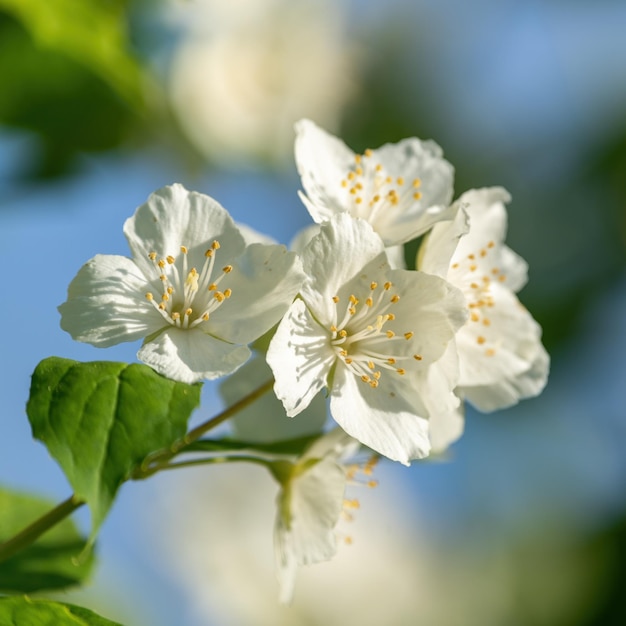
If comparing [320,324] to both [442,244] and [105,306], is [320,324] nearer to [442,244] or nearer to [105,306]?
[442,244]

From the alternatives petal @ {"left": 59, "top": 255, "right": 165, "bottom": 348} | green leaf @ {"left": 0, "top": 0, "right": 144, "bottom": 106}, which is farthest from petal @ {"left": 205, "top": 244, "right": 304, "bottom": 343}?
green leaf @ {"left": 0, "top": 0, "right": 144, "bottom": 106}

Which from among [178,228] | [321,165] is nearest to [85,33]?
[321,165]

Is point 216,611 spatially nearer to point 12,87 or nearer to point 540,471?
point 540,471

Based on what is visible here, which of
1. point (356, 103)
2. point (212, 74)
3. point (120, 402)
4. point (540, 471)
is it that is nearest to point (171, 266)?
point (120, 402)

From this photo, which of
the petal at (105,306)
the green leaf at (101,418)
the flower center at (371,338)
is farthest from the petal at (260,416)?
the green leaf at (101,418)

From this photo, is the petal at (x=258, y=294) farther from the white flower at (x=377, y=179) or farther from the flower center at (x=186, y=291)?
the white flower at (x=377, y=179)

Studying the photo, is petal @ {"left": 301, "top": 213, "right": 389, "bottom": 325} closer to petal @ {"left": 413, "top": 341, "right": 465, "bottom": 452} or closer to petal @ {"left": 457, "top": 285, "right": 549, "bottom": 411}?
petal @ {"left": 413, "top": 341, "right": 465, "bottom": 452}

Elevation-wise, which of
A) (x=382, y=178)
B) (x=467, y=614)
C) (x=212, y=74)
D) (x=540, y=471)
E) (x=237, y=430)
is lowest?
(x=467, y=614)
